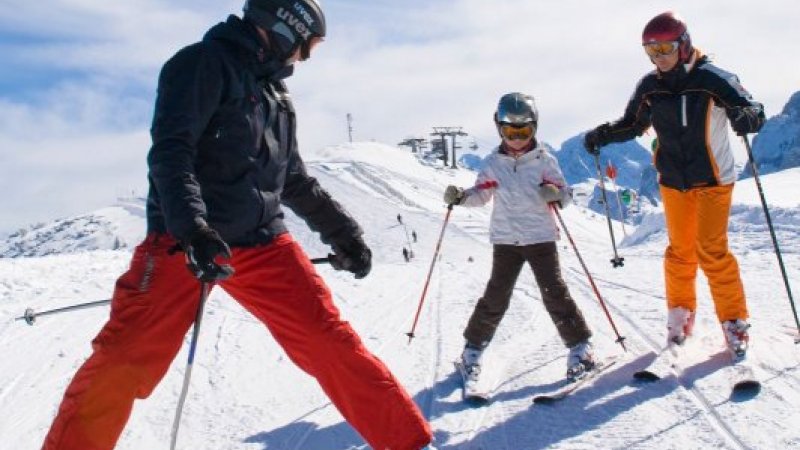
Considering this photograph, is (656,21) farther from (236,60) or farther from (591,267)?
(591,267)

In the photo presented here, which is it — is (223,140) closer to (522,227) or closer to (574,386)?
(522,227)

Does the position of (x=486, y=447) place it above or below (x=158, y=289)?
below

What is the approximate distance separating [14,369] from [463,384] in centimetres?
374

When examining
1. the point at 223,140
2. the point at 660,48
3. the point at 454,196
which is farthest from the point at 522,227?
the point at 223,140

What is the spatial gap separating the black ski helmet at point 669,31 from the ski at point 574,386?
6.72 ft

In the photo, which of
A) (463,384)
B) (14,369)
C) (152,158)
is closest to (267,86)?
(152,158)

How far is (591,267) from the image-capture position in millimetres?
10617

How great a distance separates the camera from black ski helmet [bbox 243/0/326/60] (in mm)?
2947

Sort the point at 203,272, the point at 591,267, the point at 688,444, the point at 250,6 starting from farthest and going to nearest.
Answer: the point at 591,267, the point at 688,444, the point at 250,6, the point at 203,272

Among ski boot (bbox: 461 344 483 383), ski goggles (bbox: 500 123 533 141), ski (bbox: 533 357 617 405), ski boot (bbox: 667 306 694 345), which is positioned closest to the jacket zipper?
ski goggles (bbox: 500 123 533 141)

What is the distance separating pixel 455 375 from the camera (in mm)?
4824

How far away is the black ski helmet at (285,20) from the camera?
2947 millimetres

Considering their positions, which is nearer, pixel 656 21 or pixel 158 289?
pixel 158 289

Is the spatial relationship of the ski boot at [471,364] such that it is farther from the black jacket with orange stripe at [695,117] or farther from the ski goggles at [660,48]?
the ski goggles at [660,48]
